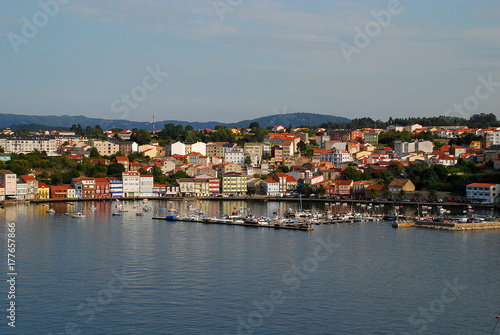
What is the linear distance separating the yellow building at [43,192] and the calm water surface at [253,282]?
7404 mm

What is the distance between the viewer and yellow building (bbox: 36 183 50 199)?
18766 millimetres

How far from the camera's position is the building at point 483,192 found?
17375 mm

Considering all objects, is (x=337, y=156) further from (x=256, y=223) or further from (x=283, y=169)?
(x=256, y=223)

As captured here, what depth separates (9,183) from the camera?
18.2 metres

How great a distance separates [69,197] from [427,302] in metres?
14.4

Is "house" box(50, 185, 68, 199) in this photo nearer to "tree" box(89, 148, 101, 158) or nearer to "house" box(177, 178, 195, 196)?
"house" box(177, 178, 195, 196)

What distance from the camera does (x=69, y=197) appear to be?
19203 mm

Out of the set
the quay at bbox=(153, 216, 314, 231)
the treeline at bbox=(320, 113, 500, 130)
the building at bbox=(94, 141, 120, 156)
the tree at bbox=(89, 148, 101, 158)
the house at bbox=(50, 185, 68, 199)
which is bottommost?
the quay at bbox=(153, 216, 314, 231)

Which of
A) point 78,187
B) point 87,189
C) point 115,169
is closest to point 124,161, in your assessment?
point 115,169
